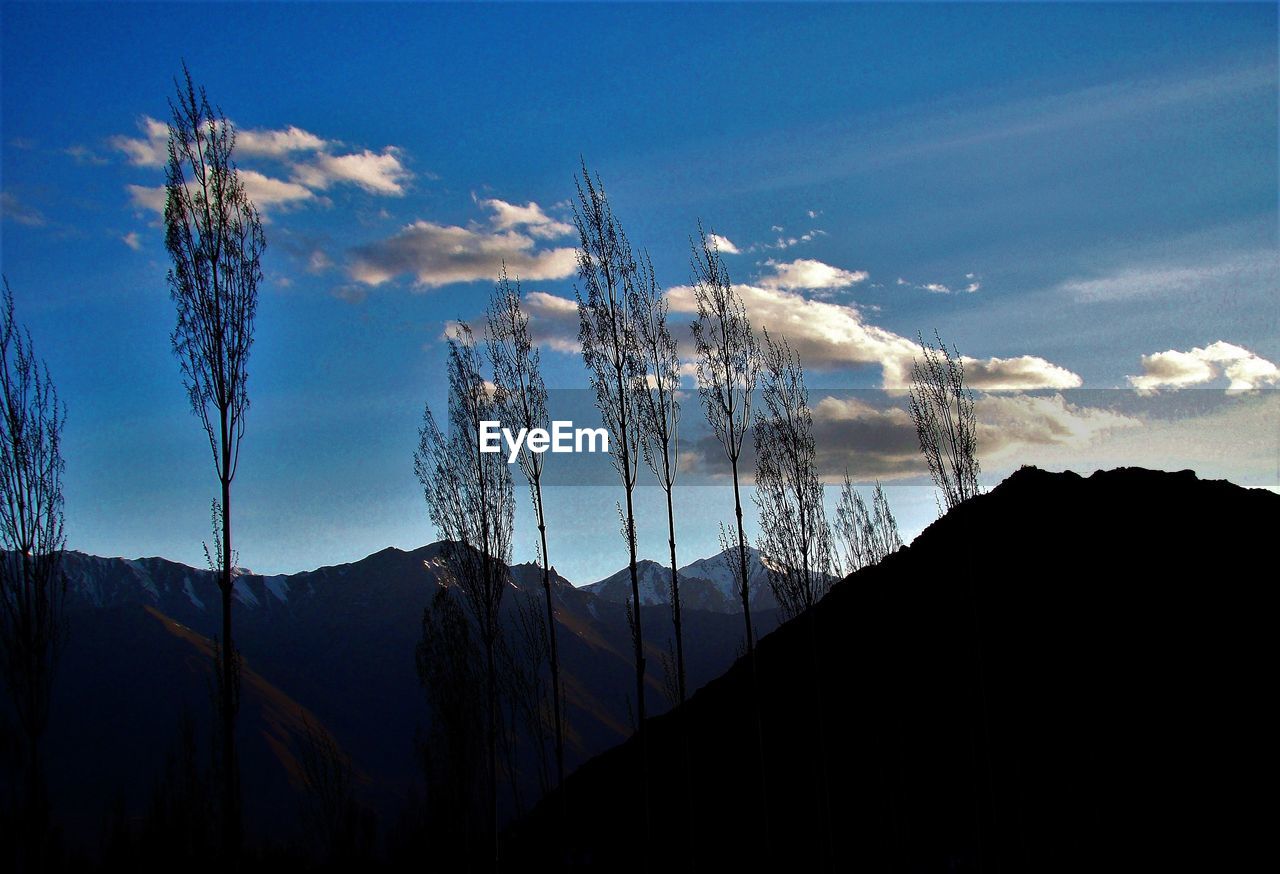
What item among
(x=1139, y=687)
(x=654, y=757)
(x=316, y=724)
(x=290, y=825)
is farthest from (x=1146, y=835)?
(x=316, y=724)

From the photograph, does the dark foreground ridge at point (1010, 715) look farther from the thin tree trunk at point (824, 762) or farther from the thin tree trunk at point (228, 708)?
the thin tree trunk at point (228, 708)

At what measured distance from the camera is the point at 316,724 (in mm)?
195750

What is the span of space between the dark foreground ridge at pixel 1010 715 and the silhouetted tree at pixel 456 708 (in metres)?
2.89

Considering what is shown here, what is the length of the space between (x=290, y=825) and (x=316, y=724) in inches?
2214

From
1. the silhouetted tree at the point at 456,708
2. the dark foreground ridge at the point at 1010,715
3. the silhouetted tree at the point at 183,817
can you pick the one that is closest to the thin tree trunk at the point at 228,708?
the dark foreground ridge at the point at 1010,715

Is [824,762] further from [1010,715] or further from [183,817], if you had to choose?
[183,817]

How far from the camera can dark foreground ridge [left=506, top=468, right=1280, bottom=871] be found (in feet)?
62.2

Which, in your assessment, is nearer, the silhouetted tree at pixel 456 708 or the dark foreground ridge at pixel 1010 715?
the dark foreground ridge at pixel 1010 715

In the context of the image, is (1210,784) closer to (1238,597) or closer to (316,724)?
(1238,597)

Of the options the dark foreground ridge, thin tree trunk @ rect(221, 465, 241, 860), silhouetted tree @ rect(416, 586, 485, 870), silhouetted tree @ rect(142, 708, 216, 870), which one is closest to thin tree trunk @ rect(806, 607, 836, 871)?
the dark foreground ridge

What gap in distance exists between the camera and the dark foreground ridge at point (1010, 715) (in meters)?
19.0

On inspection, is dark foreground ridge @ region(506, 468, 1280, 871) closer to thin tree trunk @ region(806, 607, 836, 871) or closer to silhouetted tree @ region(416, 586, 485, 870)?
thin tree trunk @ region(806, 607, 836, 871)

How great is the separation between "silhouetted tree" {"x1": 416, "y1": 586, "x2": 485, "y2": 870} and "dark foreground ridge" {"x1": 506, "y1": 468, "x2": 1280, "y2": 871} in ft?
9.48

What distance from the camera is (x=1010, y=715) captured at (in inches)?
A: 890
